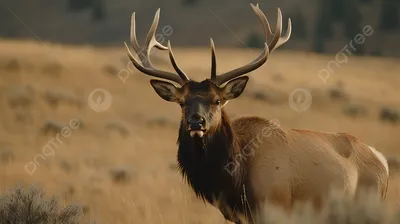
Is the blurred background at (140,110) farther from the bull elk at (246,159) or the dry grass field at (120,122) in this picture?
the bull elk at (246,159)

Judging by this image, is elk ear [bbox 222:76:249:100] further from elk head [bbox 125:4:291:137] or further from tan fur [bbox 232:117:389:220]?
tan fur [bbox 232:117:389:220]

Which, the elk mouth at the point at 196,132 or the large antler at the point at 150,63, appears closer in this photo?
the elk mouth at the point at 196,132

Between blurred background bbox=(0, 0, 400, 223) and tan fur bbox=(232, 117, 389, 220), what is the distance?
2.78 feet

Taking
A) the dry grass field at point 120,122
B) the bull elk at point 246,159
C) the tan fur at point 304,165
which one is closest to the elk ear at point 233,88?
the bull elk at point 246,159

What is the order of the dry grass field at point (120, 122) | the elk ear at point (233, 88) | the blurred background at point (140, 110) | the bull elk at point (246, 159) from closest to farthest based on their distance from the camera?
the bull elk at point (246, 159)
the elk ear at point (233, 88)
the dry grass field at point (120, 122)
the blurred background at point (140, 110)

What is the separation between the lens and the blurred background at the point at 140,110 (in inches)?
493

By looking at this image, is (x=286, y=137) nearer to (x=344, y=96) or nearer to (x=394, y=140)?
(x=394, y=140)

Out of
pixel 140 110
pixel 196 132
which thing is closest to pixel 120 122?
pixel 140 110

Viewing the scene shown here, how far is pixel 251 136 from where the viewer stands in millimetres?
7328

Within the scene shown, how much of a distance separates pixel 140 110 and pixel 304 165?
59.0 ft

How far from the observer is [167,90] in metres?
7.51

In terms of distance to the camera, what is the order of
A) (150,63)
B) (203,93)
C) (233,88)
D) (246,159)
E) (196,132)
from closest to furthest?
1. (196,132)
2. (203,93)
3. (246,159)
4. (233,88)
5. (150,63)

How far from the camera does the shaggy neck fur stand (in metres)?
6.93

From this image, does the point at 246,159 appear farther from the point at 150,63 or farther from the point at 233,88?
the point at 150,63
